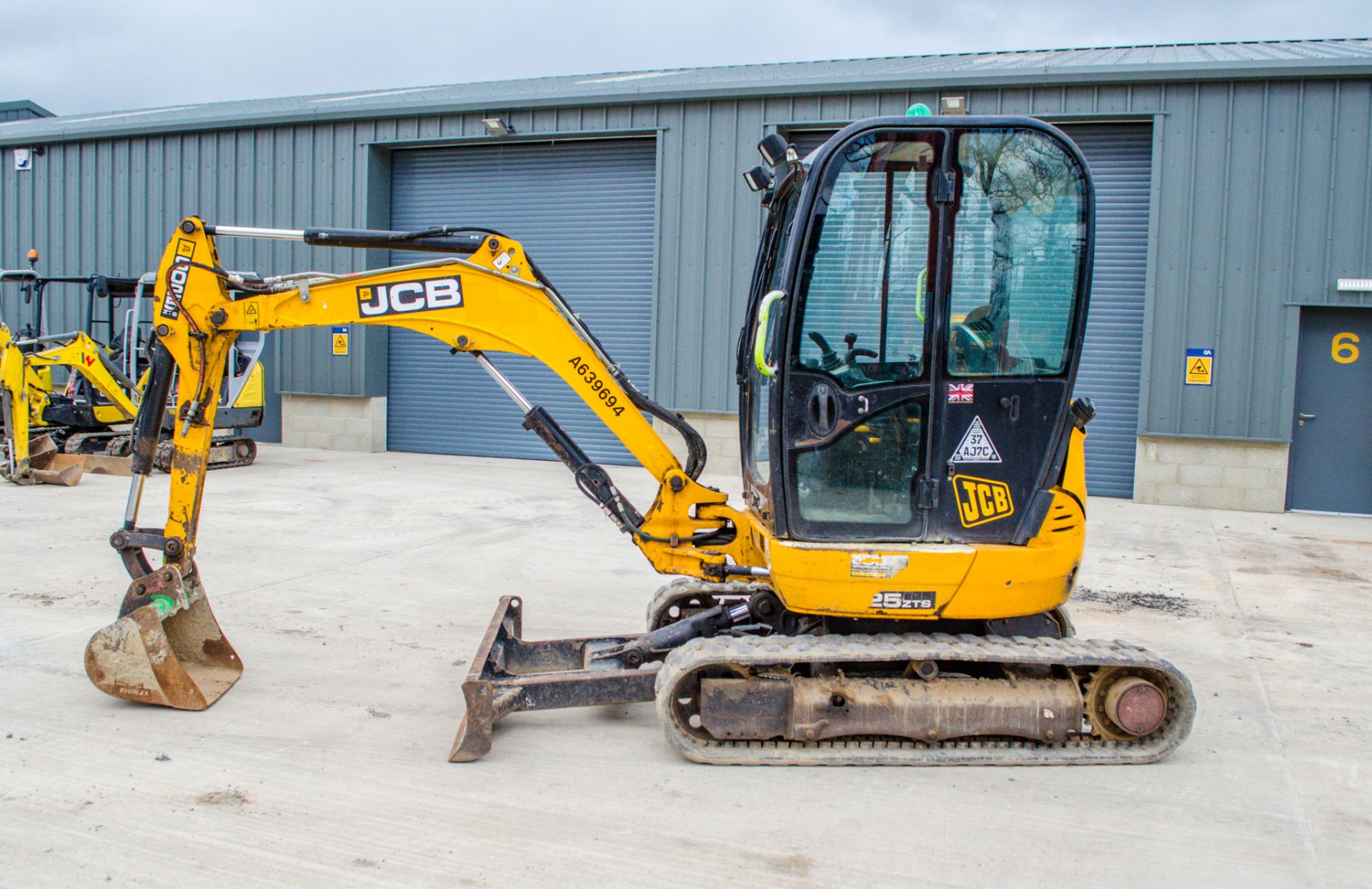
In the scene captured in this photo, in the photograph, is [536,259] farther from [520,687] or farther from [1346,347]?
[520,687]

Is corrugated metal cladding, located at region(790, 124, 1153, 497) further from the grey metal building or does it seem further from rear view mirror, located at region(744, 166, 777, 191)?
rear view mirror, located at region(744, 166, 777, 191)

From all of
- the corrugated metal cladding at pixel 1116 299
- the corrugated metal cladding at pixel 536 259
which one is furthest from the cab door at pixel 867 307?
the corrugated metal cladding at pixel 536 259

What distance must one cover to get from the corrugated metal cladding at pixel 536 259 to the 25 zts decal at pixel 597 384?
1062 cm

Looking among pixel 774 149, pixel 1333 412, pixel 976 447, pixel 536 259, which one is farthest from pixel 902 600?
pixel 536 259

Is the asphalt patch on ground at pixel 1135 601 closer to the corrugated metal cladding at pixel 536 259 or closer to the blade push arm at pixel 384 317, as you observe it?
the blade push arm at pixel 384 317

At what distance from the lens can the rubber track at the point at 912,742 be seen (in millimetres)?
4246

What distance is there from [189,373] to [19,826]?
6.81 feet

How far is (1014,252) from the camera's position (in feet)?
14.3

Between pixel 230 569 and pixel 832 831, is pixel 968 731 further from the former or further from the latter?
pixel 230 569

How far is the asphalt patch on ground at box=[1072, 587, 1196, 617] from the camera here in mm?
7352

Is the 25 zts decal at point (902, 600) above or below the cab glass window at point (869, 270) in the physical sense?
below

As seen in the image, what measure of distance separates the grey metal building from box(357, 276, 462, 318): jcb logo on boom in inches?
319

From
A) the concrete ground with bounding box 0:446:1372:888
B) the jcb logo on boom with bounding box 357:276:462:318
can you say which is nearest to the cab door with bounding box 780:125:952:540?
the concrete ground with bounding box 0:446:1372:888

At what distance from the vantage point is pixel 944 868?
3.44 meters
